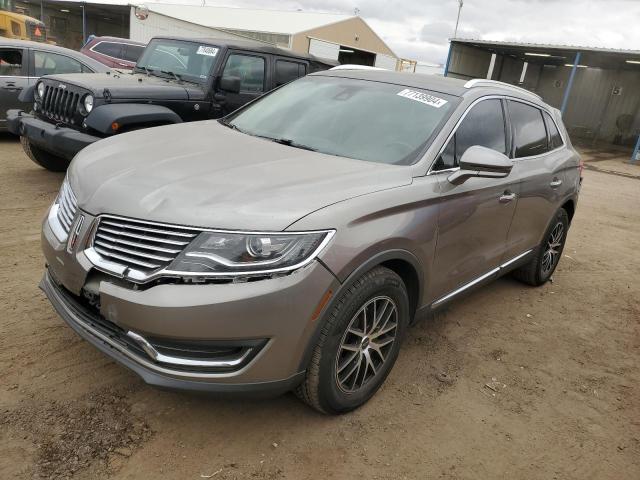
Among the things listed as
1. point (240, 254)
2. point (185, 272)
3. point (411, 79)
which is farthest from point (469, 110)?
point (185, 272)

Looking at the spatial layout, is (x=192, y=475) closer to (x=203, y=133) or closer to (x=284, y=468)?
(x=284, y=468)

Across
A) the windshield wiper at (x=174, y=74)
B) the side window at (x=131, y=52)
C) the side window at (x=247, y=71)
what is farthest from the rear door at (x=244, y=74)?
the side window at (x=131, y=52)

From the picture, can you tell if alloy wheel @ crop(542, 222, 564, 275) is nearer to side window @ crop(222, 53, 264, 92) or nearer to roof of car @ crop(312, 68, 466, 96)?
roof of car @ crop(312, 68, 466, 96)

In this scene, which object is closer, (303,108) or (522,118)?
(303,108)

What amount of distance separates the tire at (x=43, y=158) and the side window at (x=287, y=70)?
9.79ft

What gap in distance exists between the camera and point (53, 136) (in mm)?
5266

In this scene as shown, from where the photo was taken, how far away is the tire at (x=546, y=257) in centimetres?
464

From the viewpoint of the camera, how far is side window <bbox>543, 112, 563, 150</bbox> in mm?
4520

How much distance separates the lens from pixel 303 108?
354 cm

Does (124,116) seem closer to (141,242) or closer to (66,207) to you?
(66,207)

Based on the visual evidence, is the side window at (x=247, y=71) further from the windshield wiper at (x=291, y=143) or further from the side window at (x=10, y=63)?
the windshield wiper at (x=291, y=143)

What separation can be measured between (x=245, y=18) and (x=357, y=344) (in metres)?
32.9

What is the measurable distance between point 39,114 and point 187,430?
16.5 feet

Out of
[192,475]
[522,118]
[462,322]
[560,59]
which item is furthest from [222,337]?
[560,59]
